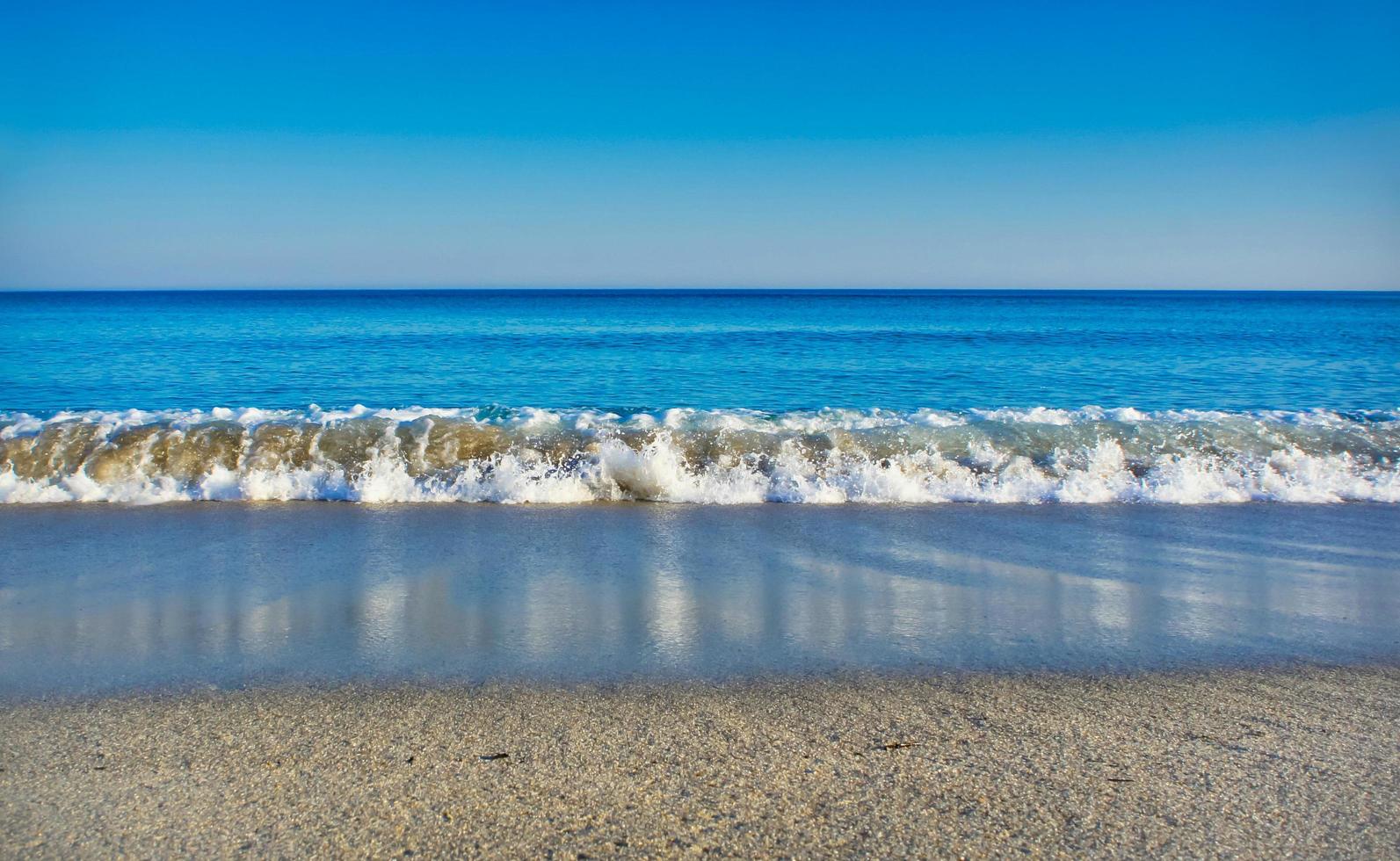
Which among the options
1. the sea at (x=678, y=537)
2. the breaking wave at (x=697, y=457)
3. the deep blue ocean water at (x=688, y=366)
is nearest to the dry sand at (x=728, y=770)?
the sea at (x=678, y=537)

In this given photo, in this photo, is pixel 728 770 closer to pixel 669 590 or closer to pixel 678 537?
pixel 669 590

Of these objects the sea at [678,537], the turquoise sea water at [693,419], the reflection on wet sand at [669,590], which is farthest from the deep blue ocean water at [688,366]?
the reflection on wet sand at [669,590]

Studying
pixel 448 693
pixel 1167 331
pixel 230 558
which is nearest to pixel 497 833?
pixel 448 693

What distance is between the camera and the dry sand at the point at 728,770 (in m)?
2.59

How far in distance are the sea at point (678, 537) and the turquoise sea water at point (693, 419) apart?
0.06m

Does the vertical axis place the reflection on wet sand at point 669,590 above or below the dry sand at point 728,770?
below

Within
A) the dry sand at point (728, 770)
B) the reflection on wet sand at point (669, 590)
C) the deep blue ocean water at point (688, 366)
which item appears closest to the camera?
the dry sand at point (728, 770)

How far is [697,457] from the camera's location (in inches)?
357

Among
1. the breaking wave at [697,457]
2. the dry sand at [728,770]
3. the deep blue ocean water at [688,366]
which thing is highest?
the deep blue ocean water at [688,366]

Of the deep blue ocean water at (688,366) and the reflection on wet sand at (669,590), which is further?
the deep blue ocean water at (688,366)

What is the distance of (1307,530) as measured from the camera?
22.6 ft

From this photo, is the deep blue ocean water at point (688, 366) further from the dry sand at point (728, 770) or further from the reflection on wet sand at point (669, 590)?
the dry sand at point (728, 770)

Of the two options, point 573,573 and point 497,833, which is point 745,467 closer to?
point 573,573

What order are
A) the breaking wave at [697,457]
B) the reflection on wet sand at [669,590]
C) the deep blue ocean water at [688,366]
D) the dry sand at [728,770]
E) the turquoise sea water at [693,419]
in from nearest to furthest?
the dry sand at [728,770]
the reflection on wet sand at [669,590]
the breaking wave at [697,457]
the turquoise sea water at [693,419]
the deep blue ocean water at [688,366]
